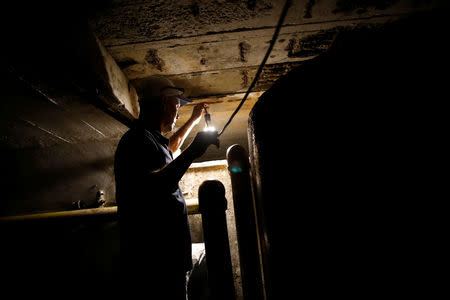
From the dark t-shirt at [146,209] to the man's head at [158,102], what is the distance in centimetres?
48

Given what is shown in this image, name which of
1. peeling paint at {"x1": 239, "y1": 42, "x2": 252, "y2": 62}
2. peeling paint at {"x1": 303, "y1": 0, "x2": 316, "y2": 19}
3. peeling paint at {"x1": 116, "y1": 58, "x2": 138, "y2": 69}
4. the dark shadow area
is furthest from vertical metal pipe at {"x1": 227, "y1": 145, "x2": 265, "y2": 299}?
peeling paint at {"x1": 116, "y1": 58, "x2": 138, "y2": 69}

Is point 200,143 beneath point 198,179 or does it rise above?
above

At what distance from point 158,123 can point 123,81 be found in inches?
40.9

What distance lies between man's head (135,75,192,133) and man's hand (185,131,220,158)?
75 centimetres

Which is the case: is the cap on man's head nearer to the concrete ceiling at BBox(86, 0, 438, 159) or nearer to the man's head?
the man's head

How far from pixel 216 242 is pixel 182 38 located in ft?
8.50

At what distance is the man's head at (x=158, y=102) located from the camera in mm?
2486

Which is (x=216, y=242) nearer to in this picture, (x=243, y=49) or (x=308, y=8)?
(x=243, y=49)

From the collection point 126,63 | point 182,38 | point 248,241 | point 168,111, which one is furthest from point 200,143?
point 126,63

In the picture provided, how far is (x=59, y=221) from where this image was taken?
2666 millimetres

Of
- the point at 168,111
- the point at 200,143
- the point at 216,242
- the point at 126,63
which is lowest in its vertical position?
the point at 216,242

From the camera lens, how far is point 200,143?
2.09 metres

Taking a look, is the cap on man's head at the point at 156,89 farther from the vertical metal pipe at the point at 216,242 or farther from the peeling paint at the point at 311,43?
the peeling paint at the point at 311,43

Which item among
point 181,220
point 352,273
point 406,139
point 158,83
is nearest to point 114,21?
point 158,83
